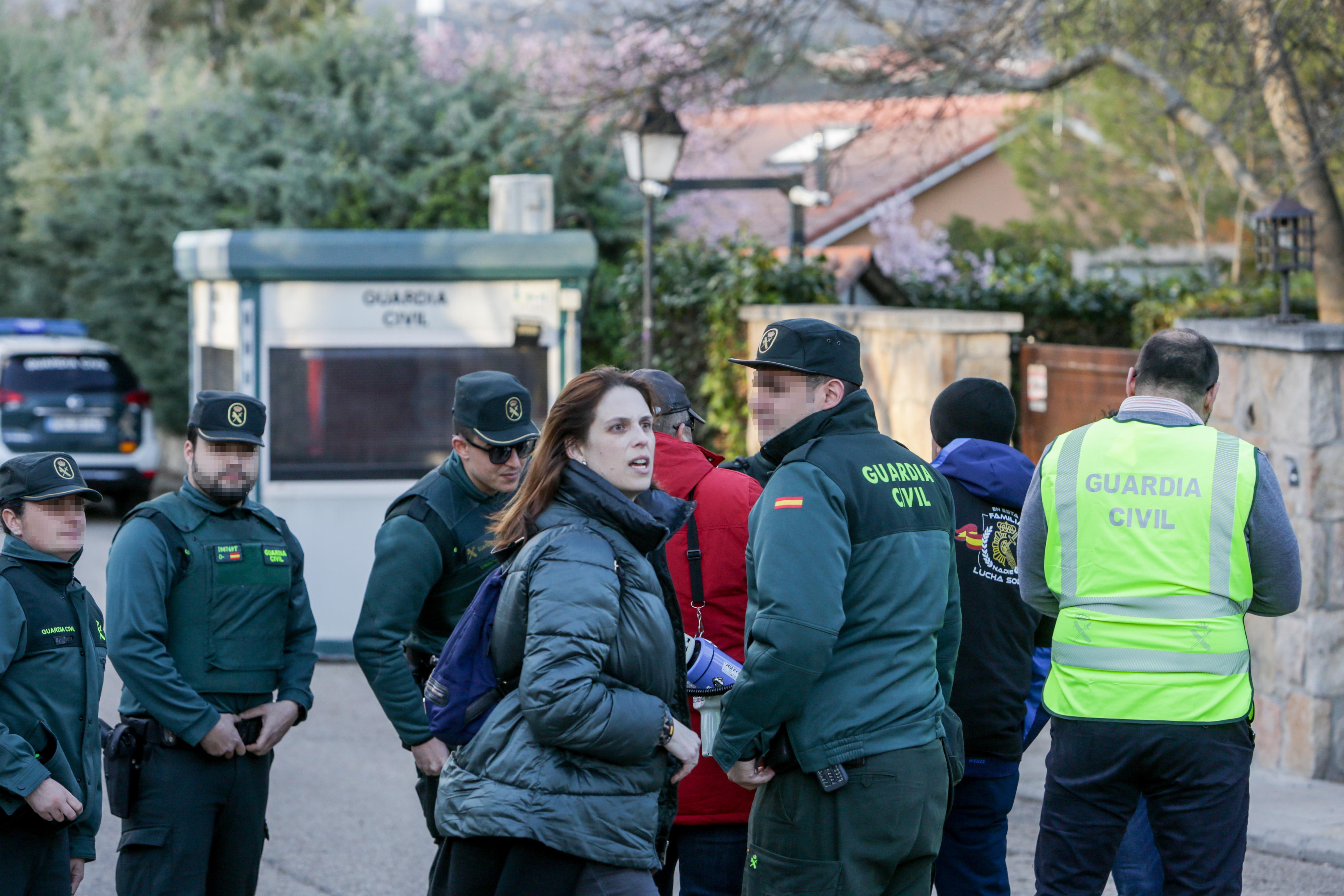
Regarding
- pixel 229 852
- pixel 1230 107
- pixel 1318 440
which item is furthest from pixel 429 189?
pixel 229 852

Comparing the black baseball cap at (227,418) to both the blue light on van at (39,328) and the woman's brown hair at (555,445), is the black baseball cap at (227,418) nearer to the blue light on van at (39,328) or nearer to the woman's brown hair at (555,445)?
the woman's brown hair at (555,445)

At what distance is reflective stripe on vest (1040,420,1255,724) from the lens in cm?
340

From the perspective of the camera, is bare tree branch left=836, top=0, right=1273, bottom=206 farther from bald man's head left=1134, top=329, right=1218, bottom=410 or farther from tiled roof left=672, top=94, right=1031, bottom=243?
bald man's head left=1134, top=329, right=1218, bottom=410

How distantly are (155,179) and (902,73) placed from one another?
30.0 ft

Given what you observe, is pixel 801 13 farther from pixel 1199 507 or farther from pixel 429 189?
pixel 1199 507

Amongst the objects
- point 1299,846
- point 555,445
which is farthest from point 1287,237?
point 555,445

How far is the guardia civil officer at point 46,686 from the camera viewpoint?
3475mm

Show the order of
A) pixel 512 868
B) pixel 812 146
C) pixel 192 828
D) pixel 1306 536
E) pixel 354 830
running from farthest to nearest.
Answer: pixel 812 146, pixel 1306 536, pixel 354 830, pixel 192 828, pixel 512 868

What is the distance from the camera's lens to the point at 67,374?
15.1 meters

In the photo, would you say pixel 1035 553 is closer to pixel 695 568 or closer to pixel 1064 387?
→ pixel 695 568

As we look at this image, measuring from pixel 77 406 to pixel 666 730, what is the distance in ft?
45.4

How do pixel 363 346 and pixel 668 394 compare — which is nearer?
pixel 668 394

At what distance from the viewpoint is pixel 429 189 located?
1507 centimetres

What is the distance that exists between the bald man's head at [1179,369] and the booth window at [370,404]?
5.38 meters
